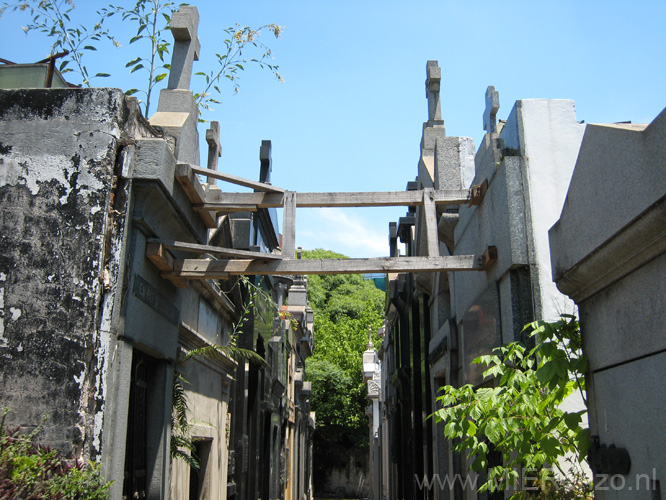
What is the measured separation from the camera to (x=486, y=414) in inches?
181

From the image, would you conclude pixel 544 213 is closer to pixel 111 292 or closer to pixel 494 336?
pixel 494 336

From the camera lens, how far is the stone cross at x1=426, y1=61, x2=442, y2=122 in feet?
34.8

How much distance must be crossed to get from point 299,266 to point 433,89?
620 cm

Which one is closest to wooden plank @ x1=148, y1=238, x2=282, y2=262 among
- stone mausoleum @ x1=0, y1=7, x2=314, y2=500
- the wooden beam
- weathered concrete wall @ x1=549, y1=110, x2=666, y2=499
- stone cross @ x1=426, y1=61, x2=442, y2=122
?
stone mausoleum @ x1=0, y1=7, x2=314, y2=500

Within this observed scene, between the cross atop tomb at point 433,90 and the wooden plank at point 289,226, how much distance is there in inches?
212

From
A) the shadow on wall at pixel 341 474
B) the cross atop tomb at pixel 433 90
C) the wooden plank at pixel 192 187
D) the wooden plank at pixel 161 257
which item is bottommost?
the shadow on wall at pixel 341 474

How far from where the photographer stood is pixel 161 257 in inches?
217

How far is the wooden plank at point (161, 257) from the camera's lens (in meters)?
5.45

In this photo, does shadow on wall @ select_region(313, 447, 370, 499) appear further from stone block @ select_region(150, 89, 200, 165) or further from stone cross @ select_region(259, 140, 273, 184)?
stone block @ select_region(150, 89, 200, 165)

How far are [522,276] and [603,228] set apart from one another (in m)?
2.68

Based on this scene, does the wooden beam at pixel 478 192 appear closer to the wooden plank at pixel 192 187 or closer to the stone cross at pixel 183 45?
the wooden plank at pixel 192 187

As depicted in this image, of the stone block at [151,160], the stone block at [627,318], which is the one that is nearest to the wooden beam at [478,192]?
the stone block at [627,318]

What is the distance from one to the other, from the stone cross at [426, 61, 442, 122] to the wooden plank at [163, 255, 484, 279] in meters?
5.56

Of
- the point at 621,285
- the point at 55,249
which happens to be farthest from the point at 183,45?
the point at 621,285
